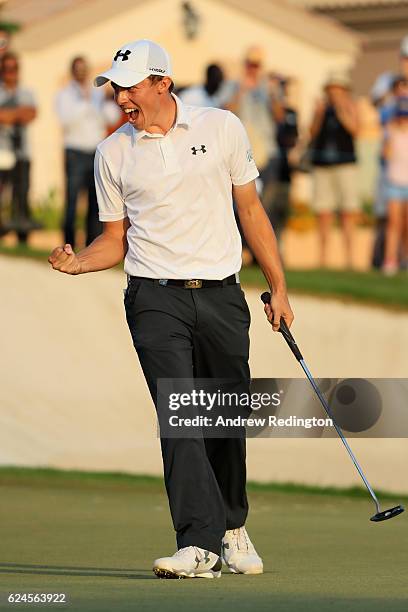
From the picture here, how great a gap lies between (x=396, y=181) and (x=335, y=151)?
2.53 ft

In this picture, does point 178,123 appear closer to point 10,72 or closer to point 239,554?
point 239,554

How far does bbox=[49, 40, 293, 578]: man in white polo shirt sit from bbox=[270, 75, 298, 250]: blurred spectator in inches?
399

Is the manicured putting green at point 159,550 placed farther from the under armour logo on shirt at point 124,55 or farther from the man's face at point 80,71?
the man's face at point 80,71

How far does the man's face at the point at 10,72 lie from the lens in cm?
1695

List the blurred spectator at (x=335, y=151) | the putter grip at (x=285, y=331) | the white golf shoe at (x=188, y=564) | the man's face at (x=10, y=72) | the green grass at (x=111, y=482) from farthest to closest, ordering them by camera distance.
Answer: the blurred spectator at (x=335, y=151) < the man's face at (x=10, y=72) < the green grass at (x=111, y=482) < the putter grip at (x=285, y=331) < the white golf shoe at (x=188, y=564)

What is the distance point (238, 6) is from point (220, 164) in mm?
26690

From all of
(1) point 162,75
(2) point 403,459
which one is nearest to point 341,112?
(2) point 403,459

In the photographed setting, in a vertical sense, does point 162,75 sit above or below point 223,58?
above

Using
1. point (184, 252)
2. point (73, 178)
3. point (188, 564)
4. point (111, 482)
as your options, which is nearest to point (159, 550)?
point (188, 564)

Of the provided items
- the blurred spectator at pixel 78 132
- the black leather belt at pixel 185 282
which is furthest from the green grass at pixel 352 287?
the black leather belt at pixel 185 282

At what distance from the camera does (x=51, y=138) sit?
3164 cm

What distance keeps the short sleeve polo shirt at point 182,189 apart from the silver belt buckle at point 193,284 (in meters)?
0.02

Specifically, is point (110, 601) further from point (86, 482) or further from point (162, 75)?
point (86, 482)

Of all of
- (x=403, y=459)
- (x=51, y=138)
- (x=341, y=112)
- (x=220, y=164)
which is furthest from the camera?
(x=51, y=138)
